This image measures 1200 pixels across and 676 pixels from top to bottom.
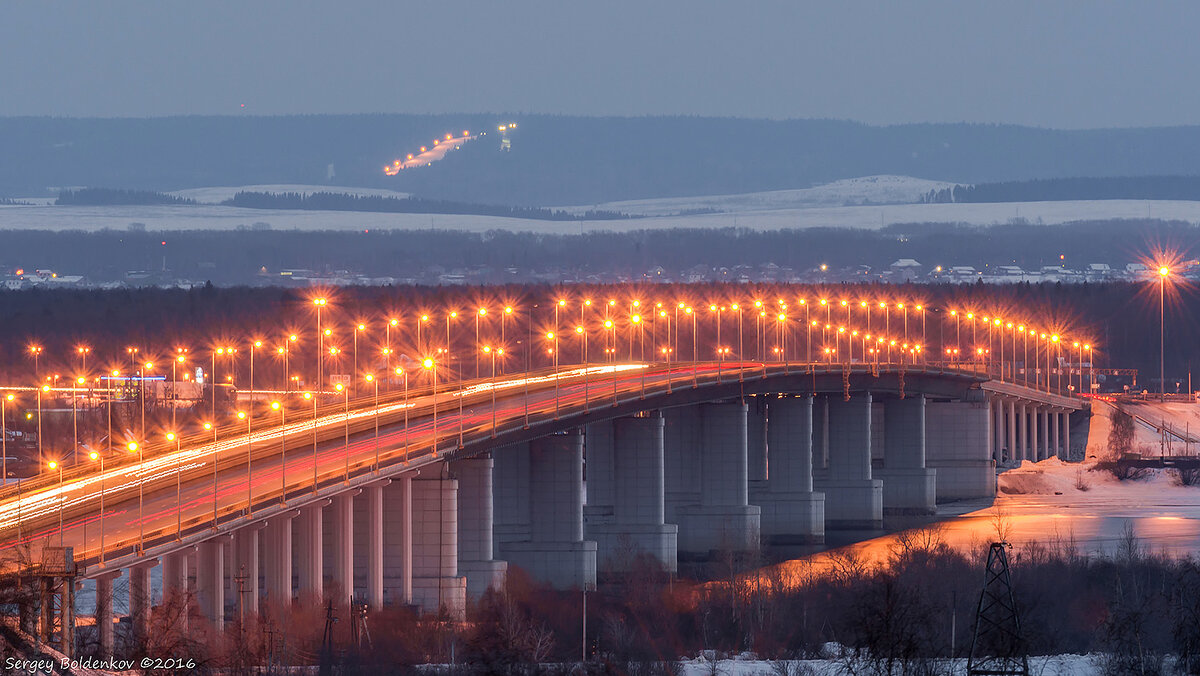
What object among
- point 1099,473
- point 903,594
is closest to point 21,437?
point 1099,473

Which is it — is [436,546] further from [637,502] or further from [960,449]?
[960,449]

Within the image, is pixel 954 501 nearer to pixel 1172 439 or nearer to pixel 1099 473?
pixel 1099 473

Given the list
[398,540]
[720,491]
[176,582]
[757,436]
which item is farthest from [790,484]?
[176,582]

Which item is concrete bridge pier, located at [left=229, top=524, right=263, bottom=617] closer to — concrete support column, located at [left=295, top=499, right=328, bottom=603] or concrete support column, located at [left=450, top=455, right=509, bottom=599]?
concrete support column, located at [left=295, top=499, right=328, bottom=603]

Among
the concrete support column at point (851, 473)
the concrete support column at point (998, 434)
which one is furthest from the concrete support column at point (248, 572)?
the concrete support column at point (998, 434)

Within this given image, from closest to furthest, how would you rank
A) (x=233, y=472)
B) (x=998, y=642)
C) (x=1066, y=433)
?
(x=998, y=642)
(x=233, y=472)
(x=1066, y=433)

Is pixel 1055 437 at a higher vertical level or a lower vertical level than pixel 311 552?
lower

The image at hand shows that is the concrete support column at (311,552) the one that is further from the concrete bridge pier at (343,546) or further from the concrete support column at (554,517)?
the concrete support column at (554,517)

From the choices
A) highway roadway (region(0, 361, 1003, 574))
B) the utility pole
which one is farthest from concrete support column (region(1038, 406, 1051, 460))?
the utility pole
